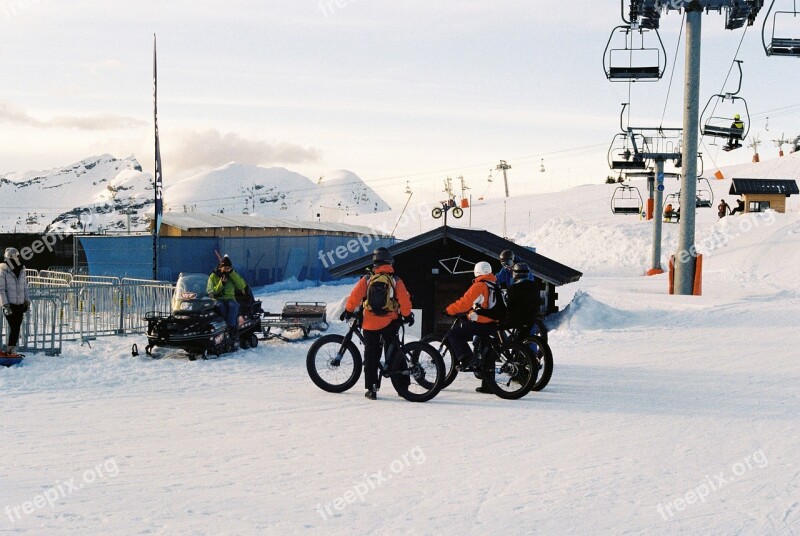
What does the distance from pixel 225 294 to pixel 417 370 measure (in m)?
5.66

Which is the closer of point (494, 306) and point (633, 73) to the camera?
point (494, 306)

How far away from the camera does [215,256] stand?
3095cm

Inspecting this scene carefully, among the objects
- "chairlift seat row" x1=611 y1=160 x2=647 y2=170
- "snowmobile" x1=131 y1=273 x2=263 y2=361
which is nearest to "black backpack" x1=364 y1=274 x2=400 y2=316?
"snowmobile" x1=131 y1=273 x2=263 y2=361

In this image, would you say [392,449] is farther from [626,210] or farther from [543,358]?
[626,210]

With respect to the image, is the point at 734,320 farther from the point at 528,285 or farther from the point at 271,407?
the point at 271,407

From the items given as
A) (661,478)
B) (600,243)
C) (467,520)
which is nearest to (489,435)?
(661,478)

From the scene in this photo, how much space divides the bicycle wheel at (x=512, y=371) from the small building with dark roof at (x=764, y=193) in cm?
5538

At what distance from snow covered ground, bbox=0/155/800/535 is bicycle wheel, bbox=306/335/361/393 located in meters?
0.34

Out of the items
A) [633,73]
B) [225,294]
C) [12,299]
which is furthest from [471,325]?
[633,73]

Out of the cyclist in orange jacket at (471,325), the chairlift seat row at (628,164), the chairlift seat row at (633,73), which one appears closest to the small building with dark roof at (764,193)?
the chairlift seat row at (628,164)

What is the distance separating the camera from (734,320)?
71.6 feet

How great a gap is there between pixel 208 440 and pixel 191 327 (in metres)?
6.03

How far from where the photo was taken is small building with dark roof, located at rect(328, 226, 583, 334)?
19.7 m

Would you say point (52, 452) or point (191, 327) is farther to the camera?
point (191, 327)
